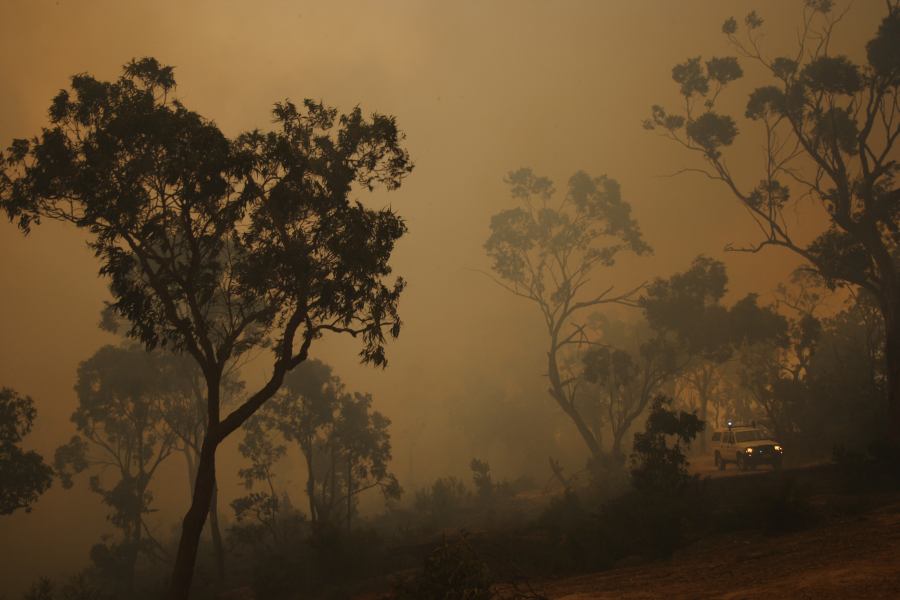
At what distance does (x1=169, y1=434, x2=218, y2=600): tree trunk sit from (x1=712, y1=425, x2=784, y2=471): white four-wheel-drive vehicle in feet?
80.0

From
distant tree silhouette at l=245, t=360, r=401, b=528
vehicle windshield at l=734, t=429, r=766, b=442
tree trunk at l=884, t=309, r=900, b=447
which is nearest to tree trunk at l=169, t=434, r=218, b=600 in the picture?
distant tree silhouette at l=245, t=360, r=401, b=528

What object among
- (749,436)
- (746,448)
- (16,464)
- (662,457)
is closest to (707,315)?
(749,436)

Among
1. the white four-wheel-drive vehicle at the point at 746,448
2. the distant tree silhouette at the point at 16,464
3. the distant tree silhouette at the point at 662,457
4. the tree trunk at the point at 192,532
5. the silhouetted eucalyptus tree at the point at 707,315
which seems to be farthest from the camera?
the silhouetted eucalyptus tree at the point at 707,315

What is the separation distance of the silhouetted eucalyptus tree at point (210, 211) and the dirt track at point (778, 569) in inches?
323

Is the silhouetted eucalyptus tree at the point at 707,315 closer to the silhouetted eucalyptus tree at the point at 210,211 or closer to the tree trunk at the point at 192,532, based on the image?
the silhouetted eucalyptus tree at the point at 210,211

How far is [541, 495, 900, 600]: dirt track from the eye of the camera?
9.89 m

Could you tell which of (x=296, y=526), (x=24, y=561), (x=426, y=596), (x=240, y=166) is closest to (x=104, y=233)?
(x=240, y=166)

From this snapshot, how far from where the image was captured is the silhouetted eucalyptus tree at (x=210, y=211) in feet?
52.1

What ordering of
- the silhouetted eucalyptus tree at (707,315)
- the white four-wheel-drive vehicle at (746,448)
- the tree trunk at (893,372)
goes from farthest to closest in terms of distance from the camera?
the silhouetted eucalyptus tree at (707,315) < the white four-wheel-drive vehicle at (746,448) < the tree trunk at (893,372)

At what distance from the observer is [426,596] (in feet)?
29.9

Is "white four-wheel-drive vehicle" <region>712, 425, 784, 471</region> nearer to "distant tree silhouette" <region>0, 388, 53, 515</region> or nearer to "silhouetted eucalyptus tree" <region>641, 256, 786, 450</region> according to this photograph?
"silhouetted eucalyptus tree" <region>641, 256, 786, 450</region>

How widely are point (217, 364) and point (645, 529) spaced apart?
12.2 m

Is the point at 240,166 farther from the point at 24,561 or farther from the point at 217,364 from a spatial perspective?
the point at 24,561

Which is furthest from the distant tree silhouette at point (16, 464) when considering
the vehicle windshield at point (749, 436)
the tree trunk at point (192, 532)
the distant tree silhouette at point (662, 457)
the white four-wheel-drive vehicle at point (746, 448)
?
the vehicle windshield at point (749, 436)
